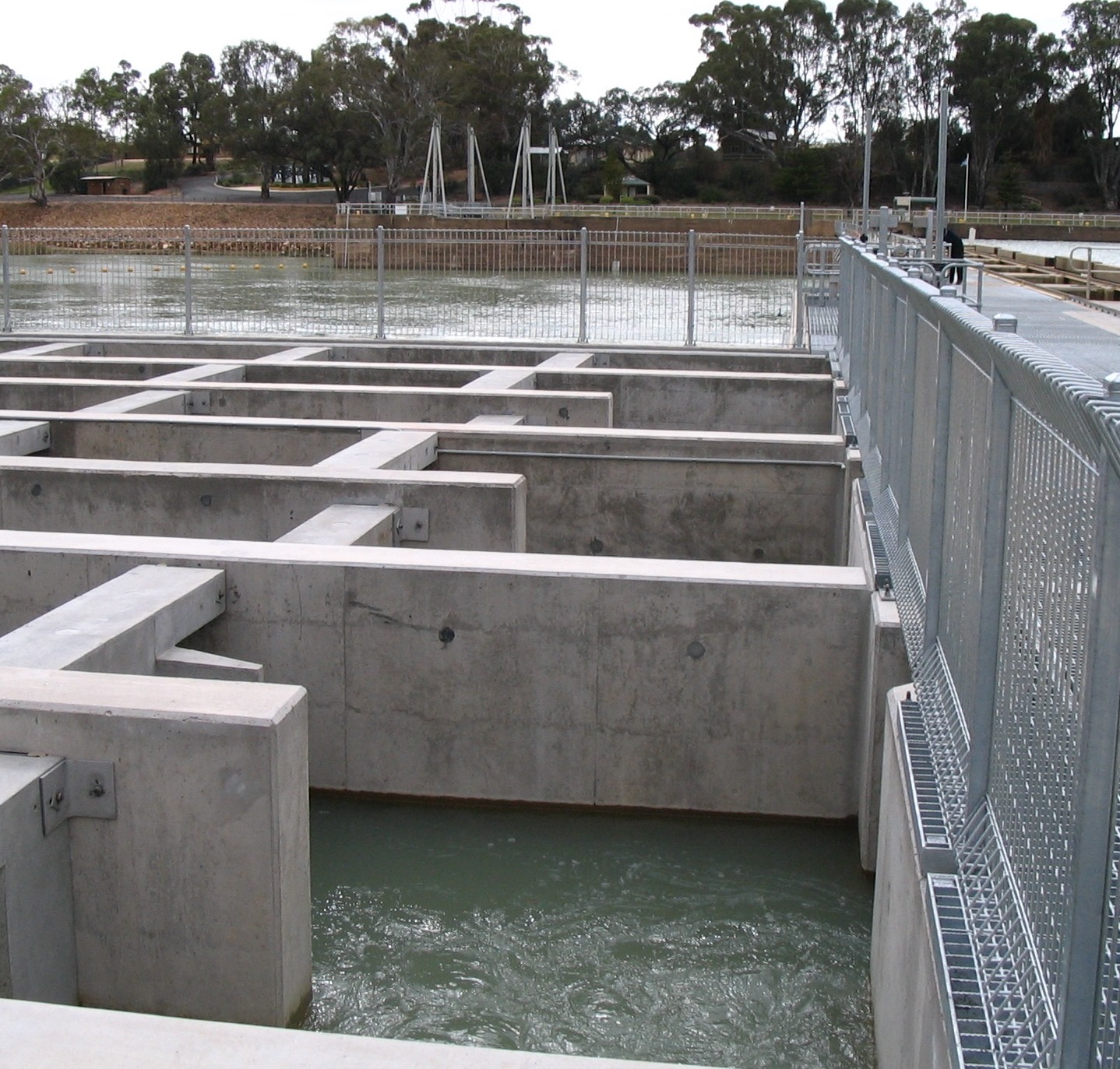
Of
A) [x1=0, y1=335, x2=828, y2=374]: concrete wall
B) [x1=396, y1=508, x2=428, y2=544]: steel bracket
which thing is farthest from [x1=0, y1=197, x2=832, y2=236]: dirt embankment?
[x1=396, y1=508, x2=428, y2=544]: steel bracket

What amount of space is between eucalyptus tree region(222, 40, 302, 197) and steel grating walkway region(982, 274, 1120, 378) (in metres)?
86.3

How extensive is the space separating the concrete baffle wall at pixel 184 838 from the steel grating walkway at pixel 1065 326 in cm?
785

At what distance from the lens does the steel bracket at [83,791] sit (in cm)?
588

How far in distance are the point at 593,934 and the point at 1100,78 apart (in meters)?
122

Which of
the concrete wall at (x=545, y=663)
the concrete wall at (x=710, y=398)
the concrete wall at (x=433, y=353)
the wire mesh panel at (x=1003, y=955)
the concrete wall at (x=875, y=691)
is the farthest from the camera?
the concrete wall at (x=433, y=353)

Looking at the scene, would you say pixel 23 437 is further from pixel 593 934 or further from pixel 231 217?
pixel 231 217

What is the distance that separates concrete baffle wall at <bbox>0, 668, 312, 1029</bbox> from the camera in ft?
19.1

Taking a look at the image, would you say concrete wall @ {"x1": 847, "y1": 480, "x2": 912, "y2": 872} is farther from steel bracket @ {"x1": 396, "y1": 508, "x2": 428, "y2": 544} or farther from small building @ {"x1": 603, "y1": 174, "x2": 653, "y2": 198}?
small building @ {"x1": 603, "y1": 174, "x2": 653, "y2": 198}

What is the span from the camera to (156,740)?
19.2 feet

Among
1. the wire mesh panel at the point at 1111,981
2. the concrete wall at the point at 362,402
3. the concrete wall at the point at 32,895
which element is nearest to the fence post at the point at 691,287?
the concrete wall at the point at 362,402

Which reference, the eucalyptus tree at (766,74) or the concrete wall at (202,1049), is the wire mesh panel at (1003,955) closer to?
the concrete wall at (202,1049)

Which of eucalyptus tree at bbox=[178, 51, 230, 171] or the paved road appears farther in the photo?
eucalyptus tree at bbox=[178, 51, 230, 171]

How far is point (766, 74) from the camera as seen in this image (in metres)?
117

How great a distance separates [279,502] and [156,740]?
512cm
